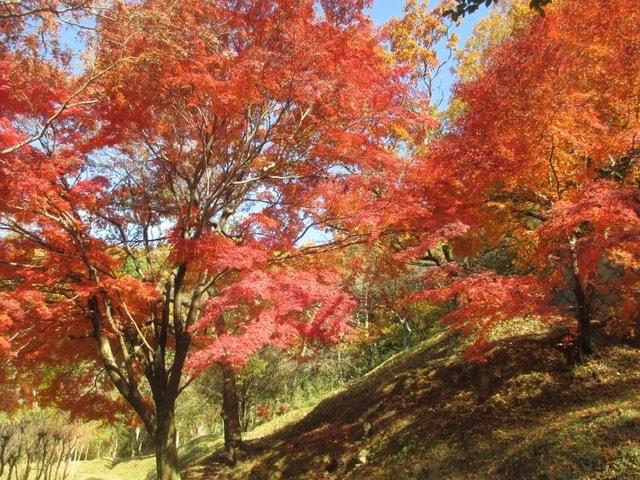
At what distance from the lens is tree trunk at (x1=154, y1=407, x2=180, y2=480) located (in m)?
9.15

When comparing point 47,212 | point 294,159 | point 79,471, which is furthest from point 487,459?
point 79,471

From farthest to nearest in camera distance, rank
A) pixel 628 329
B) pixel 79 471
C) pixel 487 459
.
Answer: pixel 79 471 → pixel 628 329 → pixel 487 459

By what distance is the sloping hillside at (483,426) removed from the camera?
22.6 ft

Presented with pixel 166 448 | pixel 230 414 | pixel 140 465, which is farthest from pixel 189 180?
pixel 140 465

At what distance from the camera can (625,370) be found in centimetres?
882

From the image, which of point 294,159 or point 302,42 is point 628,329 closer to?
point 294,159

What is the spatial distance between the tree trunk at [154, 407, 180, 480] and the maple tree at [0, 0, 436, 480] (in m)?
0.04

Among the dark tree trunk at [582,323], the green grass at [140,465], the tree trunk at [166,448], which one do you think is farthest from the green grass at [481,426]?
the green grass at [140,465]

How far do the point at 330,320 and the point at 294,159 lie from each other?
3.96 meters

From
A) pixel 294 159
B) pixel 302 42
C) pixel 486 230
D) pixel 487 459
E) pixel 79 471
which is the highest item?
pixel 302 42

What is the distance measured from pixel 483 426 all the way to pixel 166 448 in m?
6.02

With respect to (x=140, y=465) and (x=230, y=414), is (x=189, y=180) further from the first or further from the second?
(x=140, y=465)

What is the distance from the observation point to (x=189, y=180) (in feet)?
34.2

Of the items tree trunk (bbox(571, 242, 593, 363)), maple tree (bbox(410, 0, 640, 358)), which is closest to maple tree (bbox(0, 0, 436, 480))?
maple tree (bbox(410, 0, 640, 358))
